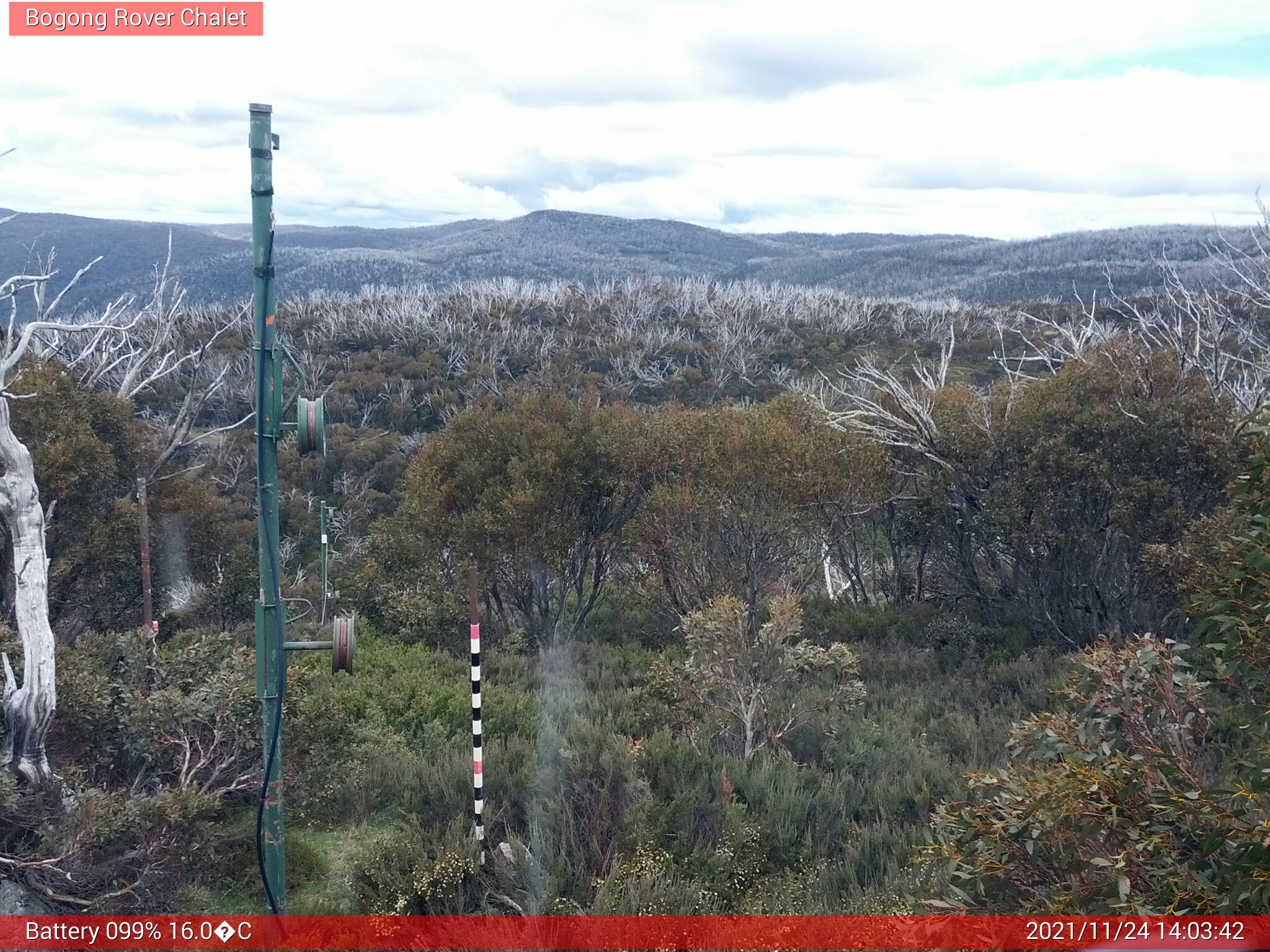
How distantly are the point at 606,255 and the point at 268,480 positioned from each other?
121 meters

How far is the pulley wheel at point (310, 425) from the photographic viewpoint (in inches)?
195

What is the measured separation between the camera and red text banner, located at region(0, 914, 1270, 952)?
13.2ft

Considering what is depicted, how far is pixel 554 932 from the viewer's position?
5293 mm

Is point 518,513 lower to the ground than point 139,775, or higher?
higher

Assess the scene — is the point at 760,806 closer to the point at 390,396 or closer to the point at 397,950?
the point at 397,950

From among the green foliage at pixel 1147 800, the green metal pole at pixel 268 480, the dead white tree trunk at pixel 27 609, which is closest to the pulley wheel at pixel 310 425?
the green metal pole at pixel 268 480

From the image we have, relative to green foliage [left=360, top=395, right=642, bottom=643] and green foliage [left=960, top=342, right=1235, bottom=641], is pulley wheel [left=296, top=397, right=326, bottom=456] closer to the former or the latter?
green foliage [left=360, top=395, right=642, bottom=643]

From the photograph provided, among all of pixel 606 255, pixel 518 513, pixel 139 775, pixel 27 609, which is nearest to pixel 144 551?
pixel 518 513

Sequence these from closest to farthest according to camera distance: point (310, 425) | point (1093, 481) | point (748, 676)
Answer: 1. point (310, 425)
2. point (748, 676)
3. point (1093, 481)

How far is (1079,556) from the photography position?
13430 mm

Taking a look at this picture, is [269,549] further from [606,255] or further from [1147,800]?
[606,255]

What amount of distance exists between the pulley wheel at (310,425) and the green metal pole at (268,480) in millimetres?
174

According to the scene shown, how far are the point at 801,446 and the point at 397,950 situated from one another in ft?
32.0

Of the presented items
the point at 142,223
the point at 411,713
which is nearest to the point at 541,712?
the point at 411,713
